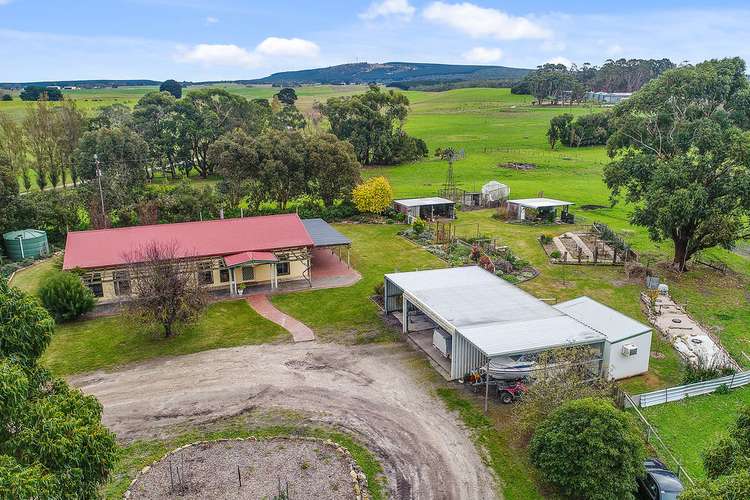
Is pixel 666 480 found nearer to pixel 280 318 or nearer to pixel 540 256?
pixel 280 318

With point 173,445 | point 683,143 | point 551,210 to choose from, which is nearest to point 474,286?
point 173,445

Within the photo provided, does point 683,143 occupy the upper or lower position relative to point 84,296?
upper

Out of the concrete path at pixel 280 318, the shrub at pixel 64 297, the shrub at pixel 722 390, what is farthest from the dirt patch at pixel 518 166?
the shrub at pixel 64 297

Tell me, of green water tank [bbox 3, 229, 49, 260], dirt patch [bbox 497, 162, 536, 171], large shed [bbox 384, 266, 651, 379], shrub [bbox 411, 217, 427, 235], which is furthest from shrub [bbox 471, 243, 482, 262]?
dirt patch [bbox 497, 162, 536, 171]

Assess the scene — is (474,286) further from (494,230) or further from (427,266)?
(494,230)

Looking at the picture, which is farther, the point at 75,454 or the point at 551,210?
the point at 551,210

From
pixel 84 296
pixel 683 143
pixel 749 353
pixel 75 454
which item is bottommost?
pixel 749 353
